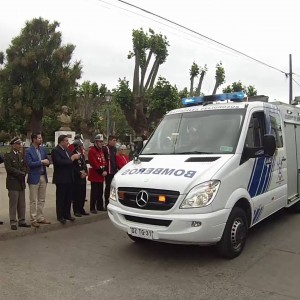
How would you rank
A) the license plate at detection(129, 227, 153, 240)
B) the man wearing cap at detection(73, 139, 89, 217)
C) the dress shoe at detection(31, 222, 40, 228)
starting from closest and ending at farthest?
the license plate at detection(129, 227, 153, 240)
the dress shoe at detection(31, 222, 40, 228)
the man wearing cap at detection(73, 139, 89, 217)

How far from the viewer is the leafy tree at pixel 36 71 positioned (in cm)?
3059

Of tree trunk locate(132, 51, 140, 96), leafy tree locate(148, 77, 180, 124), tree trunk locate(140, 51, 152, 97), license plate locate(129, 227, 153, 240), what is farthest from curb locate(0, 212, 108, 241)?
tree trunk locate(140, 51, 152, 97)

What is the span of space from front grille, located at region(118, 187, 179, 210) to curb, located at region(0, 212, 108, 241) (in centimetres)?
243

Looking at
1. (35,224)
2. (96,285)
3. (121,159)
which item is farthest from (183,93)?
(96,285)

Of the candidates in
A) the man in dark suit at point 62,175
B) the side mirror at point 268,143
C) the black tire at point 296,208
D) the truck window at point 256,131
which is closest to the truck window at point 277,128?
the truck window at point 256,131

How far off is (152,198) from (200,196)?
650 millimetres

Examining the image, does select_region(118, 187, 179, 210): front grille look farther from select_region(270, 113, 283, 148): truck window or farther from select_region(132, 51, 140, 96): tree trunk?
select_region(132, 51, 140, 96): tree trunk

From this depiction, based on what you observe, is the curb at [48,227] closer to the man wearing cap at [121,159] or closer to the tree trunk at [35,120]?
the man wearing cap at [121,159]

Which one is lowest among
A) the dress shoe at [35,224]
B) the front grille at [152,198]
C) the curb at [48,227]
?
the curb at [48,227]

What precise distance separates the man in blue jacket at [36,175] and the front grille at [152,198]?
229 cm

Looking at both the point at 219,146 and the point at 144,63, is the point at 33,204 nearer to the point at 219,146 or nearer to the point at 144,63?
the point at 219,146

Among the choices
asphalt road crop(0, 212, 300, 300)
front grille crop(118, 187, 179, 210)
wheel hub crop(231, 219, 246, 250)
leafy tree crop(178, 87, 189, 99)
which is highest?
leafy tree crop(178, 87, 189, 99)

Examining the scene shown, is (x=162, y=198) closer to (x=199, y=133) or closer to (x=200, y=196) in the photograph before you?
(x=200, y=196)

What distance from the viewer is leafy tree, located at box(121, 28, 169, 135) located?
1022 inches
